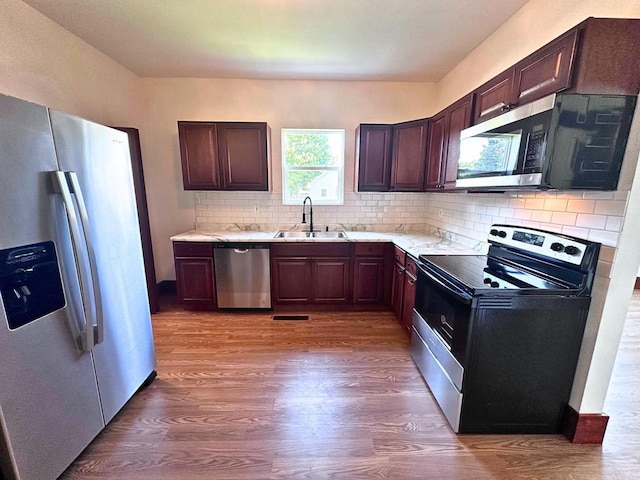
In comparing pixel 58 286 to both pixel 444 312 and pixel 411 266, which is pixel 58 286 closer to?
pixel 444 312

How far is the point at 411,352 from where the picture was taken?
2.40m

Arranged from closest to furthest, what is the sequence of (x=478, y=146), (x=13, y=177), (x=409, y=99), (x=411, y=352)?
(x=13, y=177) → (x=478, y=146) → (x=411, y=352) → (x=409, y=99)

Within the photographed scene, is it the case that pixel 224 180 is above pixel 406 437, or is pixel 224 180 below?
above

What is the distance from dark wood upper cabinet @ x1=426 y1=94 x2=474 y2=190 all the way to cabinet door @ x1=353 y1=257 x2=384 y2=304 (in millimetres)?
1034

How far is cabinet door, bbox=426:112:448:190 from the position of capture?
2631 millimetres

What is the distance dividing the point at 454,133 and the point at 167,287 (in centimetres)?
383

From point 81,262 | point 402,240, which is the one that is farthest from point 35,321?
point 402,240

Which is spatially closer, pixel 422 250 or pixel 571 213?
pixel 571 213

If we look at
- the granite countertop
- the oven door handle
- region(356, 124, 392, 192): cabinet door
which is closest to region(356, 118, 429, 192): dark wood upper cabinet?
region(356, 124, 392, 192): cabinet door

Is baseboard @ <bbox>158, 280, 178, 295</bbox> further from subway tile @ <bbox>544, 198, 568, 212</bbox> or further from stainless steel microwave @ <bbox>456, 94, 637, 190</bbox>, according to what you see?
subway tile @ <bbox>544, 198, 568, 212</bbox>

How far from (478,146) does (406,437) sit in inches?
Answer: 75.8

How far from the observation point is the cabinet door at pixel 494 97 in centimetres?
175

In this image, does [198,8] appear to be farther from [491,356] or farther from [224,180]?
[491,356]

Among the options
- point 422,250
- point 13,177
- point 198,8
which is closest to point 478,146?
point 422,250
